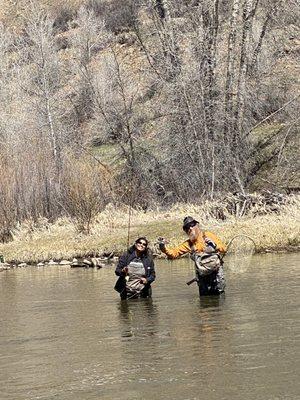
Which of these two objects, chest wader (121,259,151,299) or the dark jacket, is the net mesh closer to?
chest wader (121,259,151,299)

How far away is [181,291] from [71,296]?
104 inches

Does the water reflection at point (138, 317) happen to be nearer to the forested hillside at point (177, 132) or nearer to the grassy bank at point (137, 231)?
the grassy bank at point (137, 231)

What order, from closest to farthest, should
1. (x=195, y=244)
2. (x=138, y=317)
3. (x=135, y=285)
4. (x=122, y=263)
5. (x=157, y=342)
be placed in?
1. (x=157, y=342)
2. (x=138, y=317)
3. (x=195, y=244)
4. (x=122, y=263)
5. (x=135, y=285)

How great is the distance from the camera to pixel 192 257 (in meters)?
16.6

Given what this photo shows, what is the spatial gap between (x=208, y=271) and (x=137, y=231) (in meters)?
14.1

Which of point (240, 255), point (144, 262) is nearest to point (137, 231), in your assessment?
point (240, 255)

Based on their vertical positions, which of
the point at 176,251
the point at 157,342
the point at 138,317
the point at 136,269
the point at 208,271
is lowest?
the point at 157,342

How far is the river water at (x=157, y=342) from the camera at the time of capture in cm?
1042

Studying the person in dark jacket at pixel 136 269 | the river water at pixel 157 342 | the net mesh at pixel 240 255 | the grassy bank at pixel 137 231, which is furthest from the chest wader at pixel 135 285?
the grassy bank at pixel 137 231

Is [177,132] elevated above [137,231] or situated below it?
above

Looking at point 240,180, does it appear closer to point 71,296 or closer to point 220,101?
point 220,101

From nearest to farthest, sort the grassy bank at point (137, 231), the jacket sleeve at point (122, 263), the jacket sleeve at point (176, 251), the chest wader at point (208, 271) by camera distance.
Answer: the jacket sleeve at point (176, 251) < the chest wader at point (208, 271) < the jacket sleeve at point (122, 263) < the grassy bank at point (137, 231)

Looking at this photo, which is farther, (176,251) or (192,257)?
(192,257)

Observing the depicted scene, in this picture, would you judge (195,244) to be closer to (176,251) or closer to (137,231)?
(176,251)
